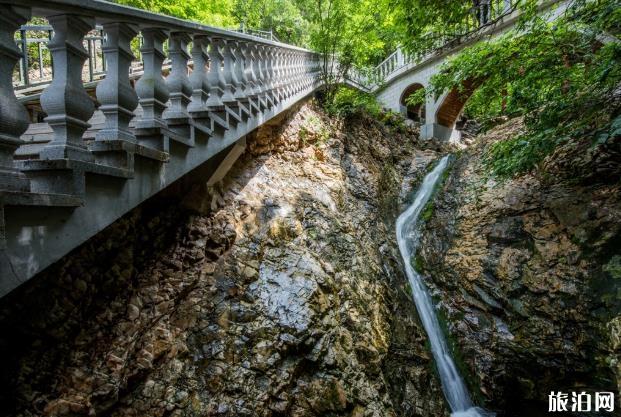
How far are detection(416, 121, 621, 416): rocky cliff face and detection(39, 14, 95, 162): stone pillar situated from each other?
6160mm

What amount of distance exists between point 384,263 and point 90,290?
190 inches

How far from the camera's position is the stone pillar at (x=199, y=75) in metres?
3.01

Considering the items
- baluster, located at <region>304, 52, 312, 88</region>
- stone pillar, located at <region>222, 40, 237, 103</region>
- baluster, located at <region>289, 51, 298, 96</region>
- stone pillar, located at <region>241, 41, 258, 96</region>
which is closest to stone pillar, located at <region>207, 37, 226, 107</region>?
stone pillar, located at <region>222, 40, 237, 103</region>

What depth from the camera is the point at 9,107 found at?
4.69 feet

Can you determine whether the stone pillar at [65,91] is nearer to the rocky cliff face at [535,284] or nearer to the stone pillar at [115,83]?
the stone pillar at [115,83]

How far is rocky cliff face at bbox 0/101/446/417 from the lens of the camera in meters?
3.08

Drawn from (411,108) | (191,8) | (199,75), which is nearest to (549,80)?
(199,75)

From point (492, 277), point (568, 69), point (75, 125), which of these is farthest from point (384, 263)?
point (75, 125)

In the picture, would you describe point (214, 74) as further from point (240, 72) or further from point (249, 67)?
point (249, 67)

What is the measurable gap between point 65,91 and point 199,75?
1.54 meters

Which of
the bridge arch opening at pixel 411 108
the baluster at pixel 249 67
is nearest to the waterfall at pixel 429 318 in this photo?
the baluster at pixel 249 67

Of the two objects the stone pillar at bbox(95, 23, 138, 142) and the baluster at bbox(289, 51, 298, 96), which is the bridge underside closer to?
the stone pillar at bbox(95, 23, 138, 142)

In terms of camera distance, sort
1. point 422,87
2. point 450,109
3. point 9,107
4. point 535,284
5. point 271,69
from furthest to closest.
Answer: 1. point 450,109
2. point 422,87
3. point 535,284
4. point 271,69
5. point 9,107

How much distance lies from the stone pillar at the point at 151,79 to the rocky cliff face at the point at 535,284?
584cm
